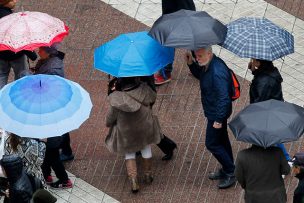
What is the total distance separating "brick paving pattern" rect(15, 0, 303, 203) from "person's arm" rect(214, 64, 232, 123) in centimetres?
114

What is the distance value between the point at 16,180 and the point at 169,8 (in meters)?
4.10

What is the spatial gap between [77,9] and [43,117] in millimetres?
4773

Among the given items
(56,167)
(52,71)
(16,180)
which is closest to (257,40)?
Answer: (52,71)

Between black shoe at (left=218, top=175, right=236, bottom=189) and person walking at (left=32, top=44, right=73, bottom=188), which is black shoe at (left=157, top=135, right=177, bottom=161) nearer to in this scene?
black shoe at (left=218, top=175, right=236, bottom=189)

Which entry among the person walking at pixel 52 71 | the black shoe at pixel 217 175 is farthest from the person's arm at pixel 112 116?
the black shoe at pixel 217 175

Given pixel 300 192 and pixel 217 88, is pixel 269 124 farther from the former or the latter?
pixel 217 88

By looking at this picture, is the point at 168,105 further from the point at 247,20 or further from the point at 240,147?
the point at 247,20

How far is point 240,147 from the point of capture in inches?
428

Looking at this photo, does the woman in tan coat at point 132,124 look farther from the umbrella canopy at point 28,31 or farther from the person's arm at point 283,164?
the person's arm at point 283,164

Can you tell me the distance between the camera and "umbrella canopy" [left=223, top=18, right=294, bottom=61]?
949cm

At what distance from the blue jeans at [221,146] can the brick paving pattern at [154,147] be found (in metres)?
0.31

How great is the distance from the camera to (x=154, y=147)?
36.1 feet

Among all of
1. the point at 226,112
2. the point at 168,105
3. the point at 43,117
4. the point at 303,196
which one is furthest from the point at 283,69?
the point at 43,117

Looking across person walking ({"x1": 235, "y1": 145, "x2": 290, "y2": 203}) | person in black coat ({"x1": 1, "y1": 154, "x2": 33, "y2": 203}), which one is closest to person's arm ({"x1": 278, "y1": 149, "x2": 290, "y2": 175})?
person walking ({"x1": 235, "y1": 145, "x2": 290, "y2": 203})
